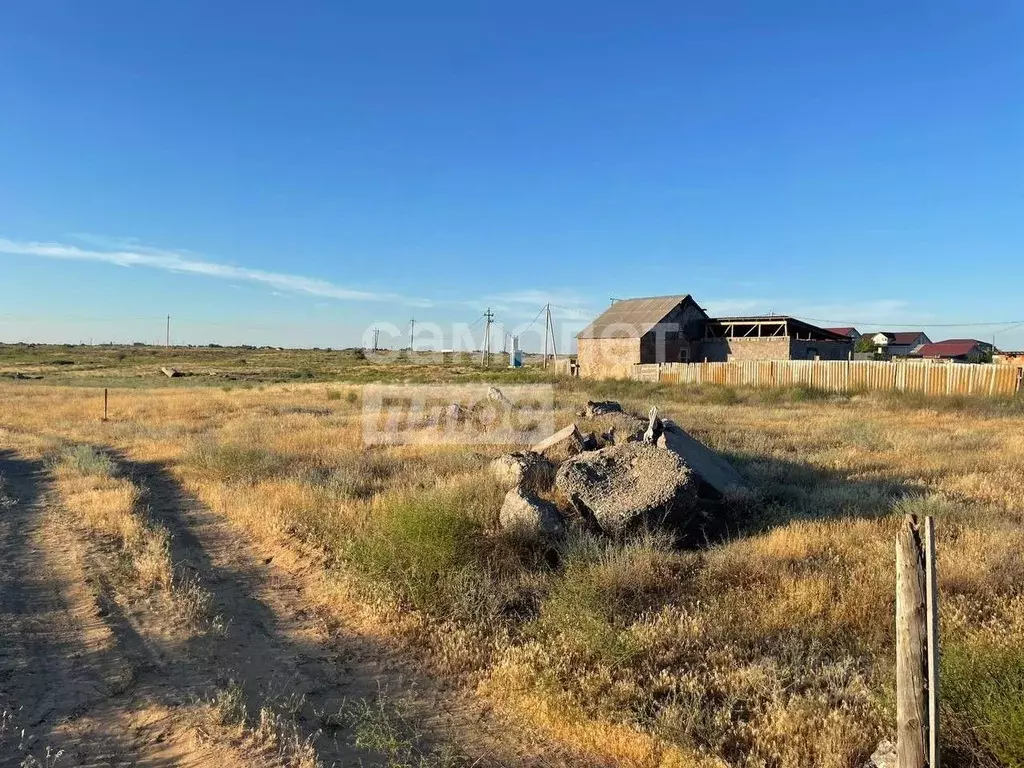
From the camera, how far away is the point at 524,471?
27.8 feet

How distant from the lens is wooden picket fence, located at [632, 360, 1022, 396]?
23.5 meters

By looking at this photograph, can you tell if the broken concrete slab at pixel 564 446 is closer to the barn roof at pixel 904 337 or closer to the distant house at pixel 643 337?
the distant house at pixel 643 337

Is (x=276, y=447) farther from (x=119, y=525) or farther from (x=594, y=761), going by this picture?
(x=594, y=761)

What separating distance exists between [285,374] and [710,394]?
1589 inches

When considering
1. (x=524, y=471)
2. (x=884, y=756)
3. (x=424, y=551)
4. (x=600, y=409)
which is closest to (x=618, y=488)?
(x=524, y=471)

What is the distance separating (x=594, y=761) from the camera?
3506 millimetres

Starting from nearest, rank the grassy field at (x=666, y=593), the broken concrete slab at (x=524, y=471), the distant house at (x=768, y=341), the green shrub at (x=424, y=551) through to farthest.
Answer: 1. the grassy field at (x=666, y=593)
2. the green shrub at (x=424, y=551)
3. the broken concrete slab at (x=524, y=471)
4. the distant house at (x=768, y=341)

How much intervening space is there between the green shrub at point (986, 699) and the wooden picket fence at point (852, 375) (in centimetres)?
2400

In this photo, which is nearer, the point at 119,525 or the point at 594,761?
the point at 594,761

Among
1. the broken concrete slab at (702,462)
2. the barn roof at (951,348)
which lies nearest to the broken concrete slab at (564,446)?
the broken concrete slab at (702,462)

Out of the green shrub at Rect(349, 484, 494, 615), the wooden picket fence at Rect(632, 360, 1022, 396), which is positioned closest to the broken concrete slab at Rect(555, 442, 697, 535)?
the green shrub at Rect(349, 484, 494, 615)

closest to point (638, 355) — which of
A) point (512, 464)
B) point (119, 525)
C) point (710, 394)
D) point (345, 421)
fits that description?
point (710, 394)

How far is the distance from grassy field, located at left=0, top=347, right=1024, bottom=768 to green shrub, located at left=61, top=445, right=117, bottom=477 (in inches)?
3.5

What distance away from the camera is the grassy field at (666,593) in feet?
11.6
